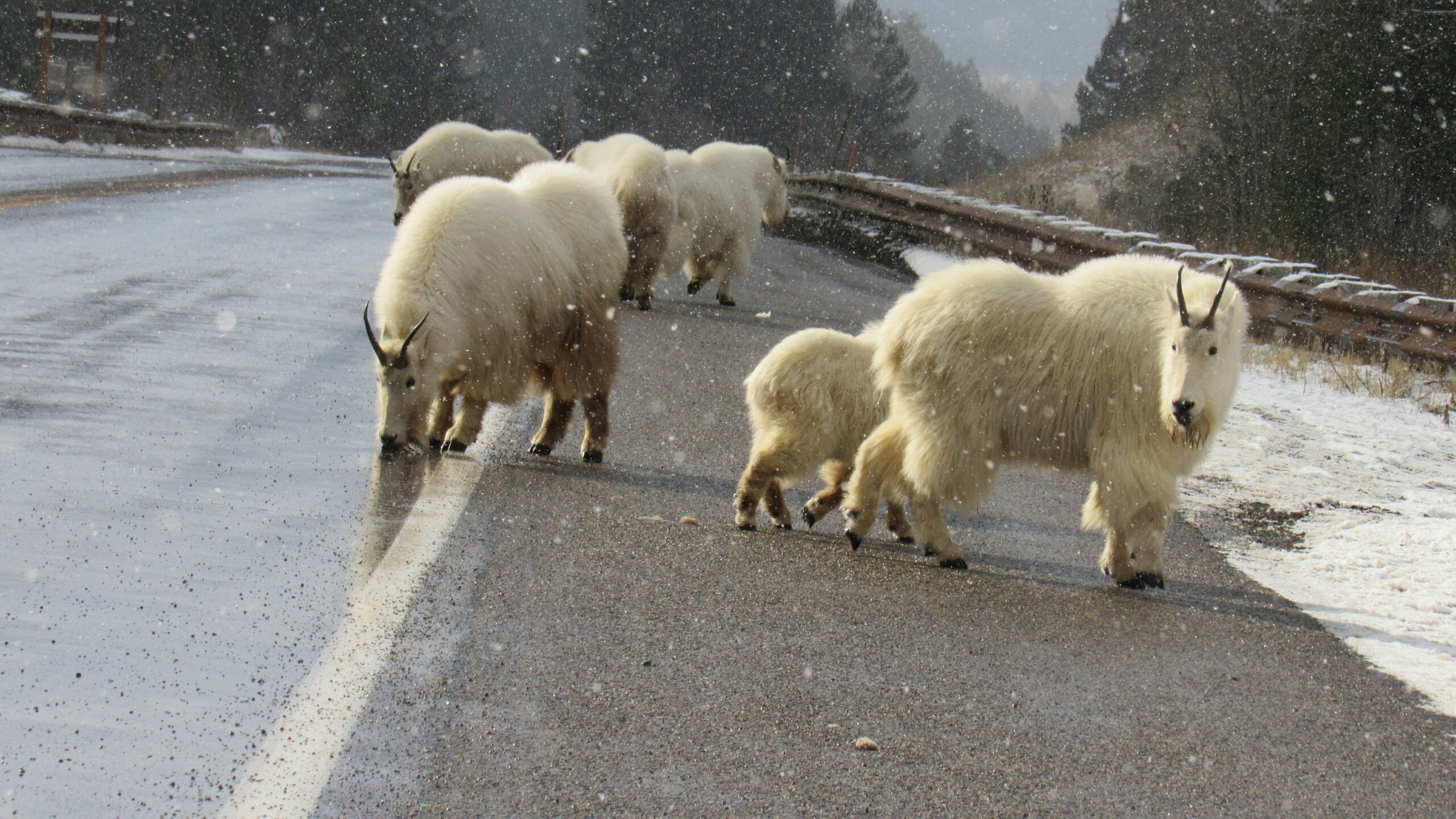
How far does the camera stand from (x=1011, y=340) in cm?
570

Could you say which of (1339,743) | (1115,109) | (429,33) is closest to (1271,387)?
(1339,743)

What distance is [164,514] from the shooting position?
5211 mm

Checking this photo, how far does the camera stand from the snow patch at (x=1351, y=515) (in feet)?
17.1

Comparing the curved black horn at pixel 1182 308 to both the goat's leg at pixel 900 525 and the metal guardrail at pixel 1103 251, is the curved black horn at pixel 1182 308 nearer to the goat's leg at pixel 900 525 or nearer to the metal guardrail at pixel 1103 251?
the goat's leg at pixel 900 525

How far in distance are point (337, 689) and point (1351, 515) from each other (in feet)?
16.8

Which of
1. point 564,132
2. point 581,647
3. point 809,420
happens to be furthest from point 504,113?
point 581,647

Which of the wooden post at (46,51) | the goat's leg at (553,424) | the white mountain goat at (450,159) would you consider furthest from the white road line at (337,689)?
the wooden post at (46,51)

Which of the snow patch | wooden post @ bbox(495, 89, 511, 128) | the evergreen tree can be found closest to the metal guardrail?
the snow patch

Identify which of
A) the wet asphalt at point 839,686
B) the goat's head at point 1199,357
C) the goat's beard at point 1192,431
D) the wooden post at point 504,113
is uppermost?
the goat's head at point 1199,357

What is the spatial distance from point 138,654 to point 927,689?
2110 millimetres

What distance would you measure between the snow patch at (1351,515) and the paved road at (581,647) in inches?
9.9

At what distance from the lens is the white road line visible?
311 cm

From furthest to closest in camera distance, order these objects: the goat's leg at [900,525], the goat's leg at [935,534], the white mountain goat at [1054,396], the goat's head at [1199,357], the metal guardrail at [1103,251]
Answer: the metal guardrail at [1103,251], the goat's leg at [900,525], the goat's leg at [935,534], the white mountain goat at [1054,396], the goat's head at [1199,357]

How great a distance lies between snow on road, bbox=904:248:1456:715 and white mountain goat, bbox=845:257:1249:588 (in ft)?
2.46
